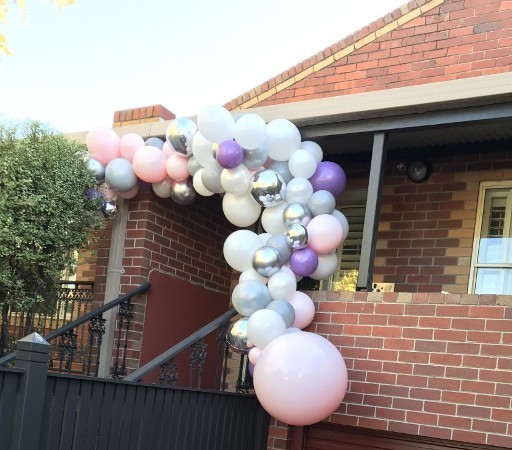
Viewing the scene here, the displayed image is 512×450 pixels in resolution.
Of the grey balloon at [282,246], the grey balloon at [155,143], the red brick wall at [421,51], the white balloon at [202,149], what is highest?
the red brick wall at [421,51]

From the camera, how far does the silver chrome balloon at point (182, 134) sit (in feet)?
20.0

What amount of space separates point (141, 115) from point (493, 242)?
3.84 metres

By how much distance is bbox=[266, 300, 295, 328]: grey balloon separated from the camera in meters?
5.33

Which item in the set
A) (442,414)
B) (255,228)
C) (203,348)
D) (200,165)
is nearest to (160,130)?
(200,165)

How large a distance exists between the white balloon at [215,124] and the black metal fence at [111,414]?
6.56 feet

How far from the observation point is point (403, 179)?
291 inches

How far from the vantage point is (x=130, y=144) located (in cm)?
652

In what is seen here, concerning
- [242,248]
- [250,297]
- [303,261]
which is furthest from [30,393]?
[303,261]

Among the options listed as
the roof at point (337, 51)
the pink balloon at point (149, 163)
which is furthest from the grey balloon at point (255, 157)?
the roof at point (337, 51)

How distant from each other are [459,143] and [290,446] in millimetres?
3226

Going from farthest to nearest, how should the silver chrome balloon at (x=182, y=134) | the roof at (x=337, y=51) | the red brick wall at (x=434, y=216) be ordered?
the roof at (x=337, y=51) < the red brick wall at (x=434, y=216) < the silver chrome balloon at (x=182, y=134)

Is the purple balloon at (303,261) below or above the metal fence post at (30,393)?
above

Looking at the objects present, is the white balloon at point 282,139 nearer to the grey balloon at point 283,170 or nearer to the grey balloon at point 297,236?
the grey balloon at point 283,170

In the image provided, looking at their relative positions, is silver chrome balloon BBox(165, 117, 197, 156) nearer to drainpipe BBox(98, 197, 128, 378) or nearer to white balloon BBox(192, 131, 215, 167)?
white balloon BBox(192, 131, 215, 167)
